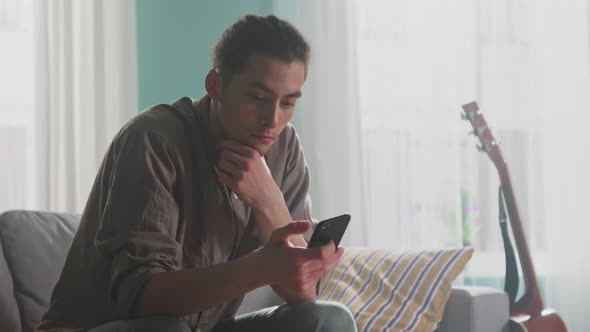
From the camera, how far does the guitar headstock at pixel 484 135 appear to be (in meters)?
2.44

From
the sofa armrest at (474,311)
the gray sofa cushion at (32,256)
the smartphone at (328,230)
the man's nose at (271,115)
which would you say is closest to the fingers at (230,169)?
the man's nose at (271,115)

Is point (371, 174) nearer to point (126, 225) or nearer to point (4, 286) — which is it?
point (4, 286)

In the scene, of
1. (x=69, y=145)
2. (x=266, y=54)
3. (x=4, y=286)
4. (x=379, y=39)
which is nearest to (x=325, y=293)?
(x=4, y=286)

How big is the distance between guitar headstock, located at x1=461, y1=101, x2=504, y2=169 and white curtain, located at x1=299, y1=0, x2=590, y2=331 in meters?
0.56

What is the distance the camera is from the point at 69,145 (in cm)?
328

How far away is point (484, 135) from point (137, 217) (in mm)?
1407

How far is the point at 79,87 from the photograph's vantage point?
329 centimetres

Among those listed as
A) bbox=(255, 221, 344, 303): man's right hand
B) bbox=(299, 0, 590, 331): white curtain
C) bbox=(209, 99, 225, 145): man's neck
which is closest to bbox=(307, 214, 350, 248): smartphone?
bbox=(255, 221, 344, 303): man's right hand

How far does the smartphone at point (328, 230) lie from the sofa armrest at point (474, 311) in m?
0.78

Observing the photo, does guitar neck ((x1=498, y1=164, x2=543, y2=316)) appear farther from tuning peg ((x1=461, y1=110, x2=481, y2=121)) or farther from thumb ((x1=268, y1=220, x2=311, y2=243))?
thumb ((x1=268, y1=220, x2=311, y2=243))

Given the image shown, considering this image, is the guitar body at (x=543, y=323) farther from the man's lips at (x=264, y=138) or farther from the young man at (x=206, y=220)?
the man's lips at (x=264, y=138)

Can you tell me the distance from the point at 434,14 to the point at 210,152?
5.87 feet

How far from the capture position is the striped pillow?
2.06 m

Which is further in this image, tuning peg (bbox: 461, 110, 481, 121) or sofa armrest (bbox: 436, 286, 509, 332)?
tuning peg (bbox: 461, 110, 481, 121)
